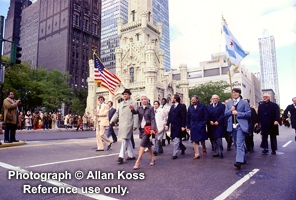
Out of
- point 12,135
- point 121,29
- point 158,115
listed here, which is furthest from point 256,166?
point 121,29

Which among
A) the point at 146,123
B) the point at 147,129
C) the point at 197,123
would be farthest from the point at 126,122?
the point at 197,123

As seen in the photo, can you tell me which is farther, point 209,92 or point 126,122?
point 209,92

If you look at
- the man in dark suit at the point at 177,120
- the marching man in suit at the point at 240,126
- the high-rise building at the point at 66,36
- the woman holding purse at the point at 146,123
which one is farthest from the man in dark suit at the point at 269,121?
the high-rise building at the point at 66,36

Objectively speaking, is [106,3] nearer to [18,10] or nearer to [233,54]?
[18,10]

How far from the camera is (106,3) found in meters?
97.6

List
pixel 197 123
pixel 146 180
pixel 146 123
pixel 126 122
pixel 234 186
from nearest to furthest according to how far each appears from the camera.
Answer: pixel 234 186
pixel 146 180
pixel 146 123
pixel 126 122
pixel 197 123

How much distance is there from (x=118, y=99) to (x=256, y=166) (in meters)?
37.1

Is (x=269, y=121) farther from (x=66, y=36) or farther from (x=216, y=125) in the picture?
(x=66, y=36)

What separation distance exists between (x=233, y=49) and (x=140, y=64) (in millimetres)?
38288

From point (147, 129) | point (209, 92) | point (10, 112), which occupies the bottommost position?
point (147, 129)

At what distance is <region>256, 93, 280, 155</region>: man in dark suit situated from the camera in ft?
25.1

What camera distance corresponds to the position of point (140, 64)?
45.5m

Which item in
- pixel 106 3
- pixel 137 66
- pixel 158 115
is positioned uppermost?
pixel 106 3

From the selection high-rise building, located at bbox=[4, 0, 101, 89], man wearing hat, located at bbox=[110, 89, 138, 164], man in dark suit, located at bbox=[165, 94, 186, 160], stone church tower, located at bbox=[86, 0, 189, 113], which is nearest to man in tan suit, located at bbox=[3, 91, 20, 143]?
man wearing hat, located at bbox=[110, 89, 138, 164]
